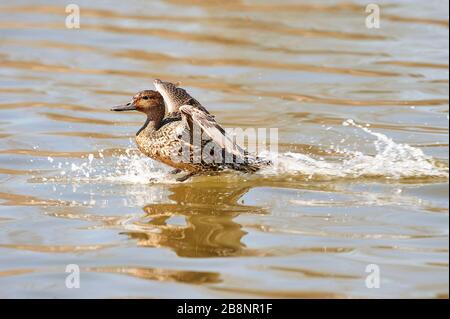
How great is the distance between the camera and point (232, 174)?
27.1 feet

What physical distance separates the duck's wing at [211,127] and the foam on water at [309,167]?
0.72 meters

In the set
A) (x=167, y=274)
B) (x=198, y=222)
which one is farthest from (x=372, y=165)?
(x=167, y=274)

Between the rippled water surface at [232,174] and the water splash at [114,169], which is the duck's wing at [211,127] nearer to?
the rippled water surface at [232,174]

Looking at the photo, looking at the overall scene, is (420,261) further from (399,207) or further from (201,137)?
(201,137)

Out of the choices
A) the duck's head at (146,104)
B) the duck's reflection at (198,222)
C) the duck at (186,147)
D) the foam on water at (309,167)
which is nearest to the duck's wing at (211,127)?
the duck at (186,147)

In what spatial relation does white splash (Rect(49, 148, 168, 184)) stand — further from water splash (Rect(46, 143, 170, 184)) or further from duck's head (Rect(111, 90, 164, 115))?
duck's head (Rect(111, 90, 164, 115))

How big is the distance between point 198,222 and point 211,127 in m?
0.74

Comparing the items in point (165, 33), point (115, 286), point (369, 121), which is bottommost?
point (115, 286)

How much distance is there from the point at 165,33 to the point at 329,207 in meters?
6.20

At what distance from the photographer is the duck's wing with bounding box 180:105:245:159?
24.4 feet

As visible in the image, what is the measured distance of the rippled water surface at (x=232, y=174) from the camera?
631cm

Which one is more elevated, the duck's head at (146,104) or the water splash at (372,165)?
the duck's head at (146,104)

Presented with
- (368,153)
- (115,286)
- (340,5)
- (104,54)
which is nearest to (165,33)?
(104,54)

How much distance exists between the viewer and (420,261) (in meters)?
6.30
